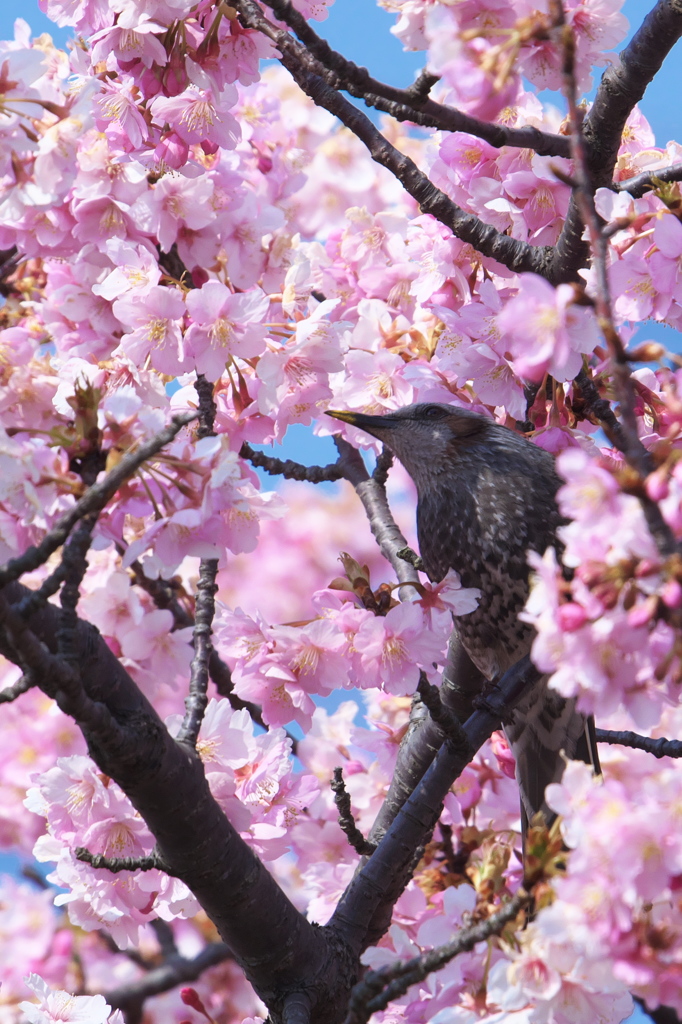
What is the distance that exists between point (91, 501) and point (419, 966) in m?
0.82

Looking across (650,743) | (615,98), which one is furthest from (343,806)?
(615,98)

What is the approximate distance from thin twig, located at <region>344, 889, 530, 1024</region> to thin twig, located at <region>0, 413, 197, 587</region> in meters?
0.79

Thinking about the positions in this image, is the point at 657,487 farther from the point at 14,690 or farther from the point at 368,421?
the point at 368,421

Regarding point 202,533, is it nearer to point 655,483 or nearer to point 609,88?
point 655,483

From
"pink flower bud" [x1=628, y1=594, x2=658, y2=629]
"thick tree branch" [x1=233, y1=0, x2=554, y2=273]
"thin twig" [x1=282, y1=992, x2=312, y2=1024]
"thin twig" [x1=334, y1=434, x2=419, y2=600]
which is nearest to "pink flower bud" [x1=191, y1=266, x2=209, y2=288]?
"thick tree branch" [x1=233, y1=0, x2=554, y2=273]

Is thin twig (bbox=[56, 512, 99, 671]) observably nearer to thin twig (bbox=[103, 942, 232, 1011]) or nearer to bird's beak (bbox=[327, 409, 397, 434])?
bird's beak (bbox=[327, 409, 397, 434])

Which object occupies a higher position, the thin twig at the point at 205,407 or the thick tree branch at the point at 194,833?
the thin twig at the point at 205,407

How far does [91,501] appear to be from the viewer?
4.64 ft

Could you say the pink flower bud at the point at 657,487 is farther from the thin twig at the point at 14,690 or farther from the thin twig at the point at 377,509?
the thin twig at the point at 377,509

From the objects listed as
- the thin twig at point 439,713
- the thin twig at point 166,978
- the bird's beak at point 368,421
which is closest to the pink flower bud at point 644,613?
the thin twig at point 439,713

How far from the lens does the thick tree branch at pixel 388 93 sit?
1.90 m

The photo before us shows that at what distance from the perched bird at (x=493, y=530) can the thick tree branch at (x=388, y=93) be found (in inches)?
39.8

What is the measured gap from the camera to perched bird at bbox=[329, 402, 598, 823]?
282 cm

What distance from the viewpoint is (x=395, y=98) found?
1904mm
